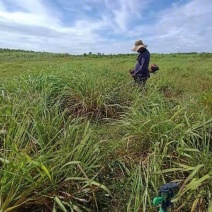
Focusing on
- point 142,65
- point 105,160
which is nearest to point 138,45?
point 142,65

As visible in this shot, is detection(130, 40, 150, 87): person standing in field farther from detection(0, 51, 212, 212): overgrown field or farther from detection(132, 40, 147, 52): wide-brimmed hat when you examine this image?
detection(0, 51, 212, 212): overgrown field

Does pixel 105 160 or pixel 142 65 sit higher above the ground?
pixel 142 65

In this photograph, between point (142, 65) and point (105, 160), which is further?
point (142, 65)

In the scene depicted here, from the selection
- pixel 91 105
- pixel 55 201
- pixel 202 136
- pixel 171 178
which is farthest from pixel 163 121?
pixel 91 105

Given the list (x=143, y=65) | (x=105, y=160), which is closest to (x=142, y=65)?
(x=143, y=65)

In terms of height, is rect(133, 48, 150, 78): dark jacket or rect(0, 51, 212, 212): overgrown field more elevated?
rect(133, 48, 150, 78): dark jacket

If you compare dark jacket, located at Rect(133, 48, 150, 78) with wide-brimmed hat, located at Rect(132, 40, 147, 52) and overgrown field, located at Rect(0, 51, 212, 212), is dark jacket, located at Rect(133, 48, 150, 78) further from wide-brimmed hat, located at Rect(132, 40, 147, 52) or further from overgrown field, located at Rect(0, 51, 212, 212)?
overgrown field, located at Rect(0, 51, 212, 212)

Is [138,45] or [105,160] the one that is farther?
[138,45]

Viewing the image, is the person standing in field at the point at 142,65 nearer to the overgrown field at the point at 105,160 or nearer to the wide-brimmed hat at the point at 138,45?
the wide-brimmed hat at the point at 138,45

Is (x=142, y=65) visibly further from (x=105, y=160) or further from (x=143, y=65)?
(x=105, y=160)

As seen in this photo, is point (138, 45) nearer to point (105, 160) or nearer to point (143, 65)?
point (143, 65)

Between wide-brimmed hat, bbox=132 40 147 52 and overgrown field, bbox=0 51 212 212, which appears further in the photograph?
wide-brimmed hat, bbox=132 40 147 52

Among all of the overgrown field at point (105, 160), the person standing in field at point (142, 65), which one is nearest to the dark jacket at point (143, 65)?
the person standing in field at point (142, 65)

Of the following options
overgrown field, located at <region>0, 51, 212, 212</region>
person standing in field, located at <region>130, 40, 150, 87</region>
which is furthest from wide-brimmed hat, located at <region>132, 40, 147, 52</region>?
overgrown field, located at <region>0, 51, 212, 212</region>
